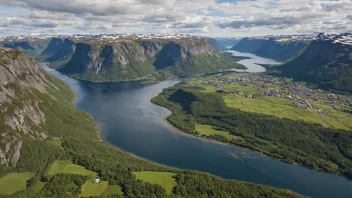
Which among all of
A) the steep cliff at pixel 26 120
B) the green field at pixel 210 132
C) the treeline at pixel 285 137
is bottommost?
the green field at pixel 210 132

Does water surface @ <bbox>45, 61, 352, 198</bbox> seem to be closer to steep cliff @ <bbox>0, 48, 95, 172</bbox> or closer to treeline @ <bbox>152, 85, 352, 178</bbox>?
treeline @ <bbox>152, 85, 352, 178</bbox>

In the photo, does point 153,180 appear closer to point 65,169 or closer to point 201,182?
point 201,182

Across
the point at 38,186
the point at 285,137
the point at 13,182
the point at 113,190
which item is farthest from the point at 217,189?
the point at 13,182

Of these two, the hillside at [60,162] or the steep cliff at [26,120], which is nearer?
the hillside at [60,162]

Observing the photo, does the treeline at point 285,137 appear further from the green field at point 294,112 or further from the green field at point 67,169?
the green field at point 67,169

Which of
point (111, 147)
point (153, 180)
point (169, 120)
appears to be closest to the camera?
point (153, 180)

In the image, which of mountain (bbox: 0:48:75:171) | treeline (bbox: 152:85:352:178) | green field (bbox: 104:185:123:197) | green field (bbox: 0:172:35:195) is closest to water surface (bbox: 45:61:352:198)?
treeline (bbox: 152:85:352:178)

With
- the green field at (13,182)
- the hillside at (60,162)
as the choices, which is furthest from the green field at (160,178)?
the green field at (13,182)

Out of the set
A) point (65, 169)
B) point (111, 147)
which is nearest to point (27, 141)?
point (65, 169)
